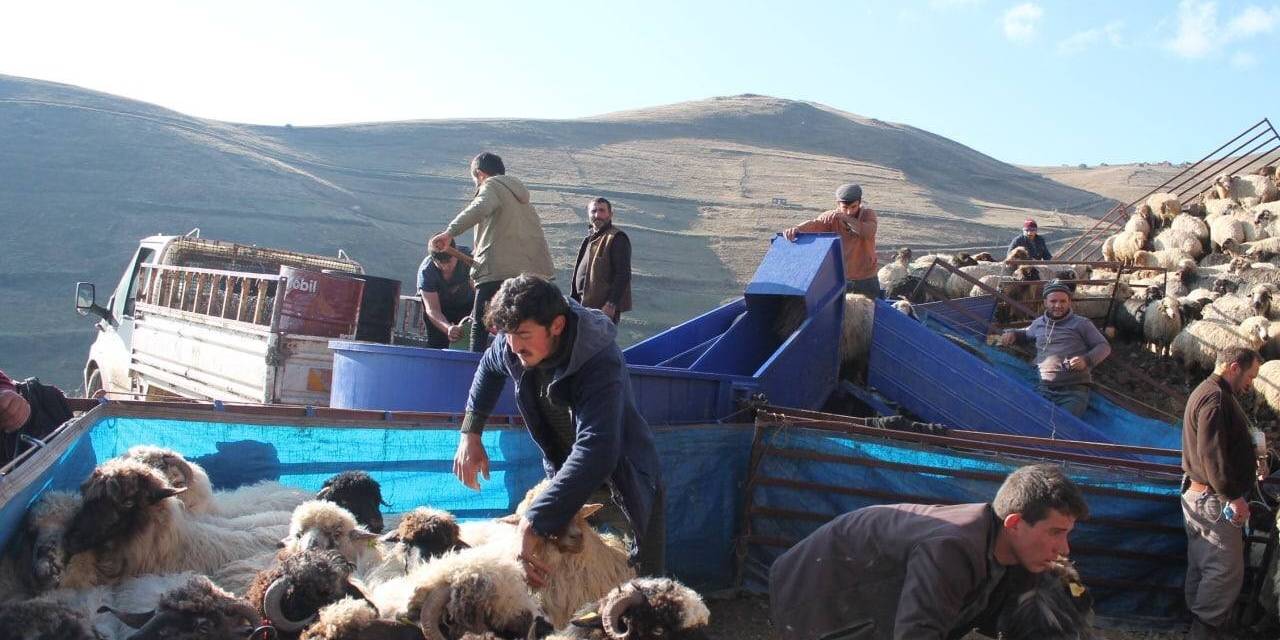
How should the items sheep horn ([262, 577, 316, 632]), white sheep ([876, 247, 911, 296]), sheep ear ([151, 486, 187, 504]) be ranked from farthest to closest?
white sheep ([876, 247, 911, 296]) → sheep ear ([151, 486, 187, 504]) → sheep horn ([262, 577, 316, 632])

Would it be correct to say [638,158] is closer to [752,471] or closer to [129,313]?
[129,313]

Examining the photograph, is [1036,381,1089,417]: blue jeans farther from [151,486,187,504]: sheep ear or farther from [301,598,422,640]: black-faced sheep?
[151,486,187,504]: sheep ear

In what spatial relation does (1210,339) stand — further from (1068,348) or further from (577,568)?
(577,568)

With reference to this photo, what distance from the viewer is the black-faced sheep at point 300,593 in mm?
3273

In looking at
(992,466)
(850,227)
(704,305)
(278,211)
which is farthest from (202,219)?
(992,466)

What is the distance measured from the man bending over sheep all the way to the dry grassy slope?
22.1 metres

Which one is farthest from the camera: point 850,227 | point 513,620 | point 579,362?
point 850,227

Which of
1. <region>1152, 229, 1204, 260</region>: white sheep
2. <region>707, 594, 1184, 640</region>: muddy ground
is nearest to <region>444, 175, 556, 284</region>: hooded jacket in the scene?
<region>707, 594, 1184, 640</region>: muddy ground

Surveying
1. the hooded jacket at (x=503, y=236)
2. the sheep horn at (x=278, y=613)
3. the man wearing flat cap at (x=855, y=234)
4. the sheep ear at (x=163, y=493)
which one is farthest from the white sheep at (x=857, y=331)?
the sheep horn at (x=278, y=613)

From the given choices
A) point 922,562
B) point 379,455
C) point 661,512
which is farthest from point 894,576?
point 379,455

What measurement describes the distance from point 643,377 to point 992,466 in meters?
2.08

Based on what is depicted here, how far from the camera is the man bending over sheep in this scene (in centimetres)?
337

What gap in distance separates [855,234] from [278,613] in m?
6.73

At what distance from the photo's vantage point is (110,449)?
4.70m
